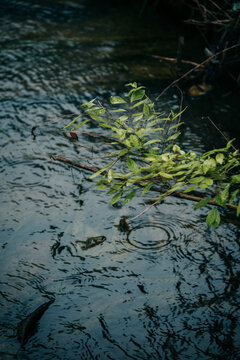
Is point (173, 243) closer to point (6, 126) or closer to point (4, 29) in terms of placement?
point (6, 126)

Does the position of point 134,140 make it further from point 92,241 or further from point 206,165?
point 92,241

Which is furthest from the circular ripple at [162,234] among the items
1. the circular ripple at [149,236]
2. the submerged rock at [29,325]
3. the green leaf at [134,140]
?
the green leaf at [134,140]

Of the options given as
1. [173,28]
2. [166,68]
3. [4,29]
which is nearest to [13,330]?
[166,68]

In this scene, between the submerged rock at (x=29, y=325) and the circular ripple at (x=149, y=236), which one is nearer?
the submerged rock at (x=29, y=325)

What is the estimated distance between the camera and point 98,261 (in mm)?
2863

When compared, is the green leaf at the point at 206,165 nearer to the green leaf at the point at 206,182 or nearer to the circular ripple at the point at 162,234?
the green leaf at the point at 206,182

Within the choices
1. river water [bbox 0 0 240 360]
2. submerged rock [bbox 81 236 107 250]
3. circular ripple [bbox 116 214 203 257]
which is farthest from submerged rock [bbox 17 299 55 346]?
circular ripple [bbox 116 214 203 257]

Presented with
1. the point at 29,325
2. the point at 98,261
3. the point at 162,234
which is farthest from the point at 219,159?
the point at 29,325

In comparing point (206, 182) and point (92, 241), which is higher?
point (206, 182)

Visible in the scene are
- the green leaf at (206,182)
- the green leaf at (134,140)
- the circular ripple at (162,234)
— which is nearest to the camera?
the green leaf at (206,182)

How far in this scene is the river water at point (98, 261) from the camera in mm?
2328

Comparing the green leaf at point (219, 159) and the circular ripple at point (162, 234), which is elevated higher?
the green leaf at point (219, 159)

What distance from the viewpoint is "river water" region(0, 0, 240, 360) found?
233 centimetres

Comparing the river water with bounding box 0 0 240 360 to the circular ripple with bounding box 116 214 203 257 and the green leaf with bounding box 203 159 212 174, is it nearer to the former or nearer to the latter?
the circular ripple with bounding box 116 214 203 257
